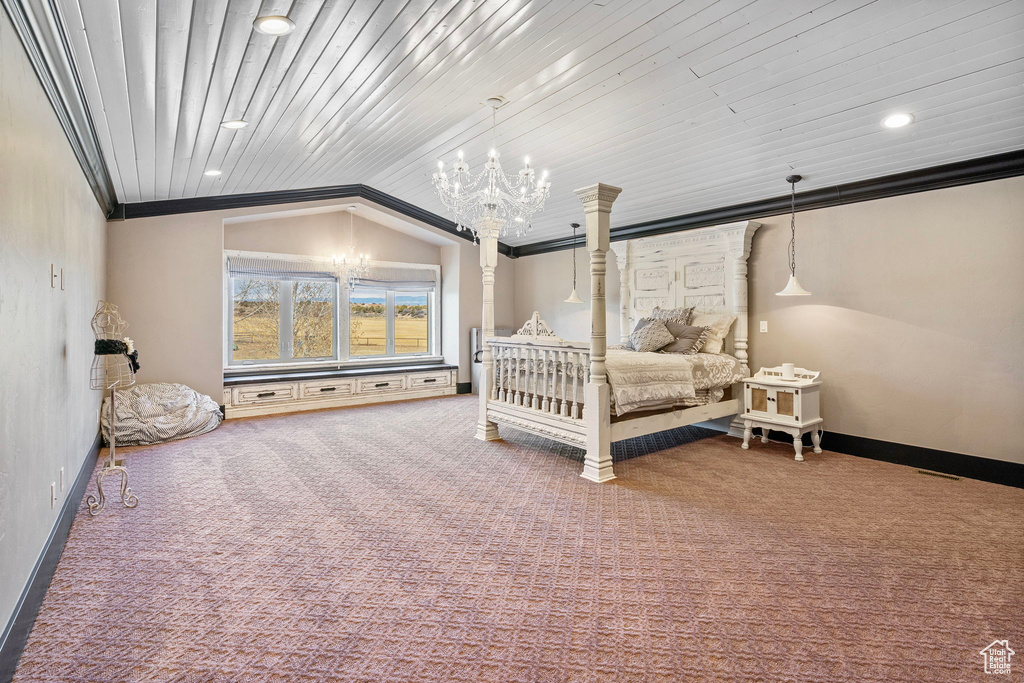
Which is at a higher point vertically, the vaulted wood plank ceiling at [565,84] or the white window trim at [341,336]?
the vaulted wood plank ceiling at [565,84]

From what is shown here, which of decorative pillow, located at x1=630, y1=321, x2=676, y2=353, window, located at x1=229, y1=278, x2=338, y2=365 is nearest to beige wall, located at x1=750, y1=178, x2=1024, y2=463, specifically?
decorative pillow, located at x1=630, y1=321, x2=676, y2=353

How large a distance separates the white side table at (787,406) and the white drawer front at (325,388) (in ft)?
15.9

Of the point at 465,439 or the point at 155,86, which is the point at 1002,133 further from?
the point at 155,86

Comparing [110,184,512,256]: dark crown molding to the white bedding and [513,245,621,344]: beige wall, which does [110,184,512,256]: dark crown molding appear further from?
the white bedding

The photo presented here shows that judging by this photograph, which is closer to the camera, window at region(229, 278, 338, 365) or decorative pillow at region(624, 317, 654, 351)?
decorative pillow at region(624, 317, 654, 351)

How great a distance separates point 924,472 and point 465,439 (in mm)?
3867

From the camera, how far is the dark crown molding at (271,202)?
17.5 ft

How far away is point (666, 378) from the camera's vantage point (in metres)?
4.40

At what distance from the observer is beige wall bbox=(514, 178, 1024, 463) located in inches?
148

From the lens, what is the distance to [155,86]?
8.52ft

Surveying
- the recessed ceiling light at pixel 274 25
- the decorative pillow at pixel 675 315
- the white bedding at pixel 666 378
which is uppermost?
the recessed ceiling light at pixel 274 25

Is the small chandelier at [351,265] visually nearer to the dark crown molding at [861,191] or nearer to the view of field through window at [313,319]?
the view of field through window at [313,319]

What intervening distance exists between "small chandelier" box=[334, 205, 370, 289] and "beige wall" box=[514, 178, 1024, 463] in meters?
5.06

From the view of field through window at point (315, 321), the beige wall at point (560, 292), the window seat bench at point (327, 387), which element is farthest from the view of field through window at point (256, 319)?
the beige wall at point (560, 292)
